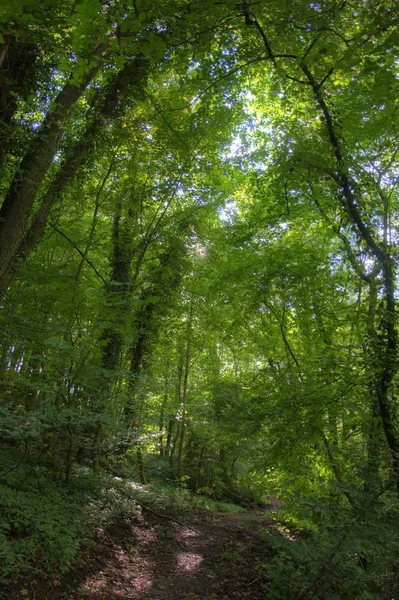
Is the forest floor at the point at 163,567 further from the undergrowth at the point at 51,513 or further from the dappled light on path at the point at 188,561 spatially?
the undergrowth at the point at 51,513

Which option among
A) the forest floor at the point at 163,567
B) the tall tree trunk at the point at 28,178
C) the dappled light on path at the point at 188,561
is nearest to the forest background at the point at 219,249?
the tall tree trunk at the point at 28,178

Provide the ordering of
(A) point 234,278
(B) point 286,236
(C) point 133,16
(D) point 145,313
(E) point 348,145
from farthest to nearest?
(D) point 145,313
(B) point 286,236
(A) point 234,278
(E) point 348,145
(C) point 133,16

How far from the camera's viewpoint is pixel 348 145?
5.62 meters

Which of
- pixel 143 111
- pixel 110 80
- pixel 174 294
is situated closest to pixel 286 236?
pixel 174 294

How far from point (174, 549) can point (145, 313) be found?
5.98 metres

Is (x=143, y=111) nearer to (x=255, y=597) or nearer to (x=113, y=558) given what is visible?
(x=113, y=558)

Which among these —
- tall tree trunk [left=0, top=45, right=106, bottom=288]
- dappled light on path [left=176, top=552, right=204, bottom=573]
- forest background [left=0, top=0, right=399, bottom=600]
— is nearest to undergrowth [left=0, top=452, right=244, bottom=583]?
forest background [left=0, top=0, right=399, bottom=600]

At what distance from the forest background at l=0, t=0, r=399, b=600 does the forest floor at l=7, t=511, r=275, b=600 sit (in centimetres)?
44

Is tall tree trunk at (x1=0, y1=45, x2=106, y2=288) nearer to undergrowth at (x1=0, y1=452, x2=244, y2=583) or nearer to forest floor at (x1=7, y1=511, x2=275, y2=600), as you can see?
undergrowth at (x1=0, y1=452, x2=244, y2=583)

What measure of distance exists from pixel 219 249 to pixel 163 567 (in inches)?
315

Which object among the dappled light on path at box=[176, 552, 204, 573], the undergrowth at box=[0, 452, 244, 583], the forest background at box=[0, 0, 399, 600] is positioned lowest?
the dappled light on path at box=[176, 552, 204, 573]

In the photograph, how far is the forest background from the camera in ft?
11.0

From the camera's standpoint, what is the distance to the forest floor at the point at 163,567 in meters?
4.61

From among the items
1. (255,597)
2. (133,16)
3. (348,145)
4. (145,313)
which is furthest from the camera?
(145,313)
